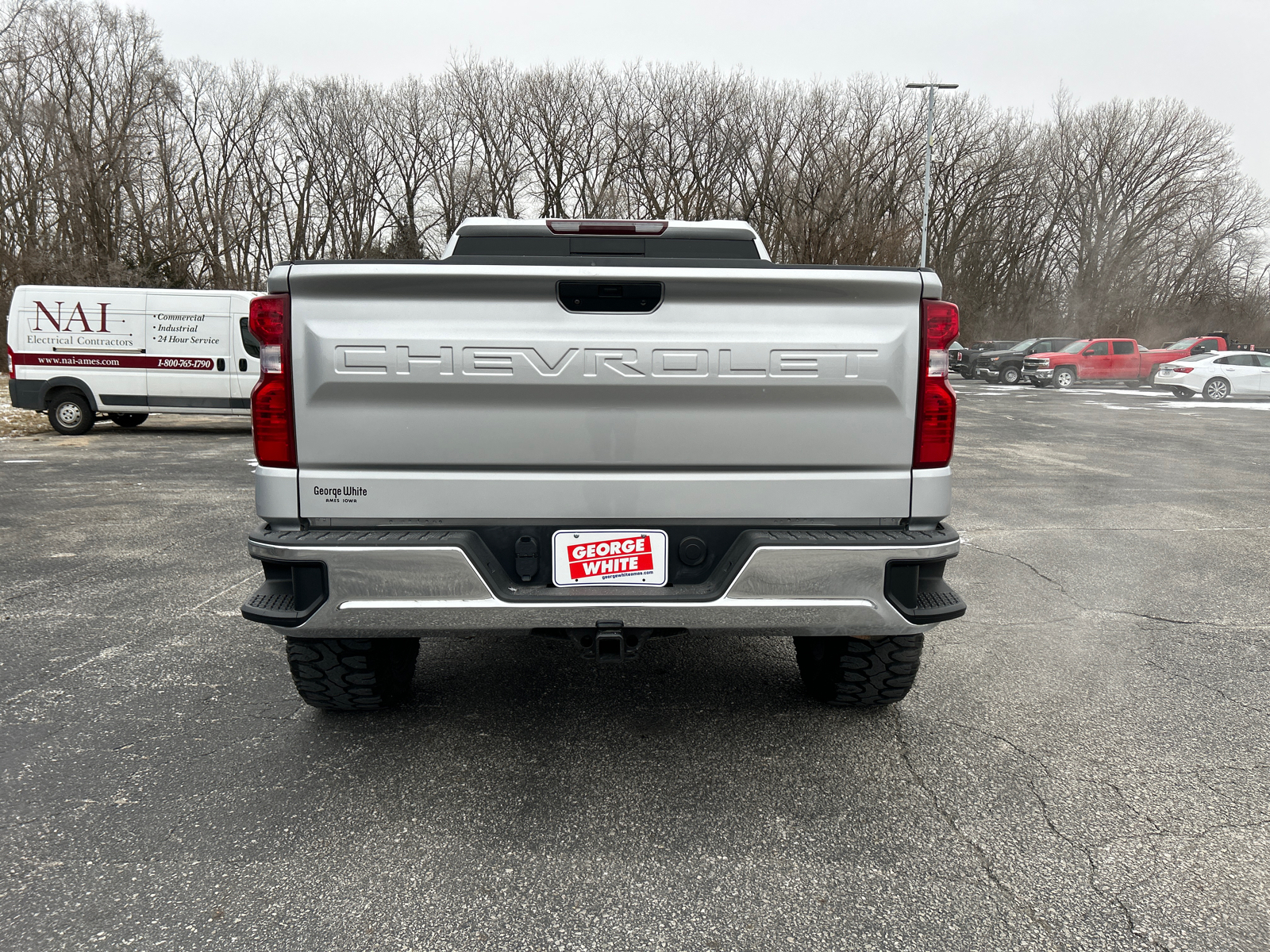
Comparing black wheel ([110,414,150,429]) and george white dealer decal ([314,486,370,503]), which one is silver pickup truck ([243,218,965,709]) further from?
black wheel ([110,414,150,429])

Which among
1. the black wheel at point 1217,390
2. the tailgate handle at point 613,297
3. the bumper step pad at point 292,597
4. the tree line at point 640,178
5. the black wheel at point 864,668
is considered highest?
the tree line at point 640,178

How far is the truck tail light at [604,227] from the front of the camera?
3631mm

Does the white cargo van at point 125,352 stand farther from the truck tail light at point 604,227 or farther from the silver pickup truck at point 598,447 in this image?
the silver pickup truck at point 598,447

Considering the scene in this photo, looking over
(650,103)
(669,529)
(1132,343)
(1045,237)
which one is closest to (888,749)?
(669,529)

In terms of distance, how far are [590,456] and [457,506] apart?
428 millimetres

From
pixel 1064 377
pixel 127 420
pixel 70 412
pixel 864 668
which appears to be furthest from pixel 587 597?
pixel 1064 377

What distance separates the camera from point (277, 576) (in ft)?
8.75

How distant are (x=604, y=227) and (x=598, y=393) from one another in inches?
55.1

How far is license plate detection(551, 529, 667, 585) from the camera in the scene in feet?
8.59

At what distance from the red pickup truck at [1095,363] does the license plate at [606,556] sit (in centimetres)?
3199

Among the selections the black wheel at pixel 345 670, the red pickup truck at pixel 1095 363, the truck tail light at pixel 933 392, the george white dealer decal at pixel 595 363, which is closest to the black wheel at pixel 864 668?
the truck tail light at pixel 933 392

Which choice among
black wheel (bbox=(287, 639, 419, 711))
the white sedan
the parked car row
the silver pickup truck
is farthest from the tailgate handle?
the parked car row

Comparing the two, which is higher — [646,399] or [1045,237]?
[1045,237]

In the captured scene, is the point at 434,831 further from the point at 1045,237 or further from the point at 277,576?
the point at 1045,237
